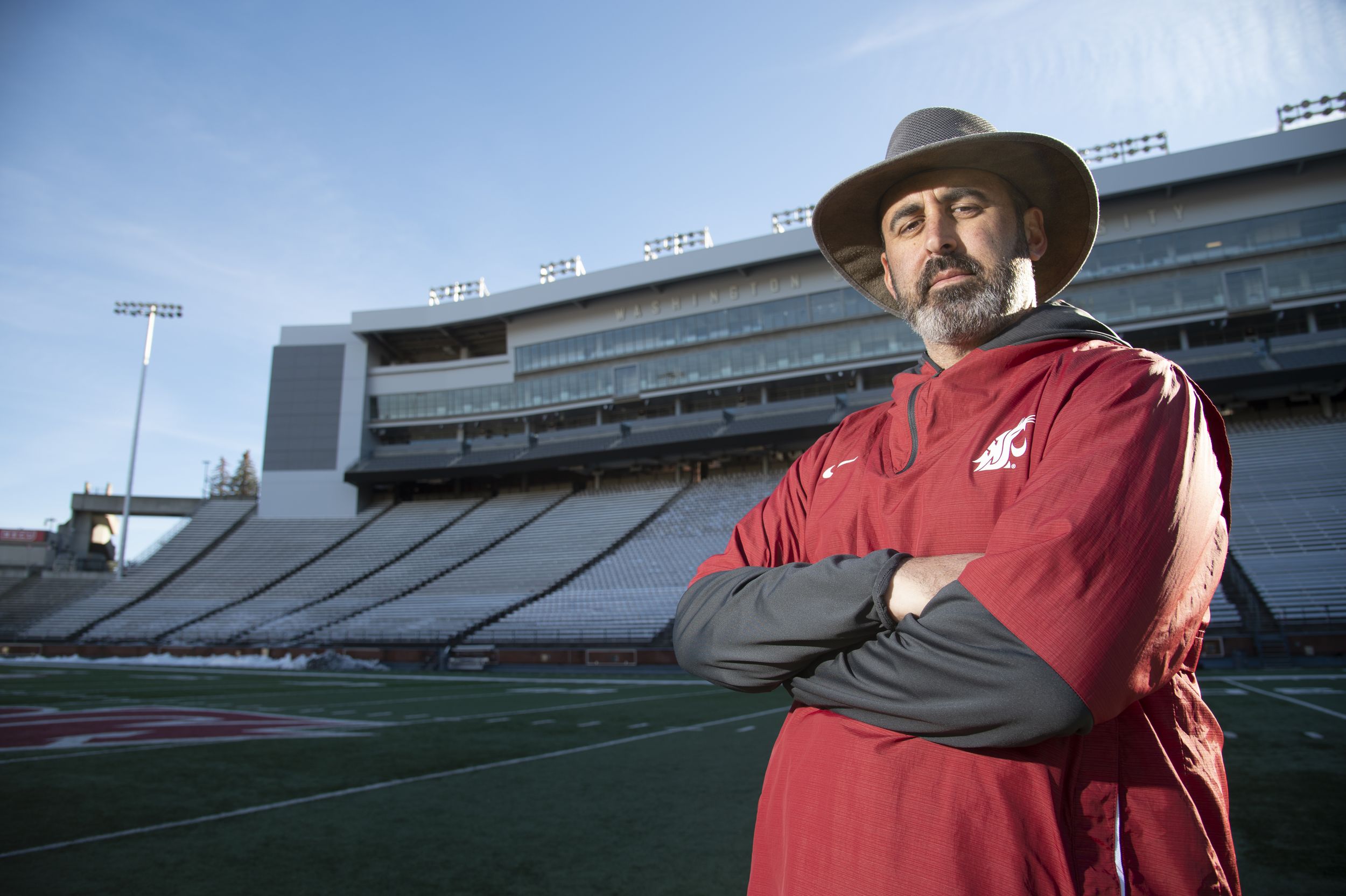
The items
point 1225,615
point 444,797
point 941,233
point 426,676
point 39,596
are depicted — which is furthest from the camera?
point 39,596

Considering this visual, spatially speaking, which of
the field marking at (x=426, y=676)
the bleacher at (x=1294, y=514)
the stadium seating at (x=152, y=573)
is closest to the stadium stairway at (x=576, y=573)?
the field marking at (x=426, y=676)

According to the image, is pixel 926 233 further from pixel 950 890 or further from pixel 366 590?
pixel 366 590

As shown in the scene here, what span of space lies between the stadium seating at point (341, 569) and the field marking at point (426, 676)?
20.5 ft

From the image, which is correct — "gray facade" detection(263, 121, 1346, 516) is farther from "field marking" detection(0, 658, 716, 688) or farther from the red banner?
"field marking" detection(0, 658, 716, 688)

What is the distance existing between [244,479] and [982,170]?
95589 millimetres

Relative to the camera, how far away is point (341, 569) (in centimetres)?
3531

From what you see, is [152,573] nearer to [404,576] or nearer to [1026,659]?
[404,576]

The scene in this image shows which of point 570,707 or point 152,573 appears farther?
point 152,573

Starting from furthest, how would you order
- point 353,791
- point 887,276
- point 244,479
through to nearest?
point 244,479 < point 353,791 < point 887,276

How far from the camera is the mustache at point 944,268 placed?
159cm

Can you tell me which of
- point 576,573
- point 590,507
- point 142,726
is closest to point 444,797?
point 142,726

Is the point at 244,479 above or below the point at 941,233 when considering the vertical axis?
above

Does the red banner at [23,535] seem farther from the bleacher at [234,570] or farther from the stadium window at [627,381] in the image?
the stadium window at [627,381]

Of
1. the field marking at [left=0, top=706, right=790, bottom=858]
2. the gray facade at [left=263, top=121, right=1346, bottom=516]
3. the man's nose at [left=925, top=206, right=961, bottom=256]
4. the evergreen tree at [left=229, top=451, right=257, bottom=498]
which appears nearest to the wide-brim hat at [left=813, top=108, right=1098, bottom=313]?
the man's nose at [left=925, top=206, right=961, bottom=256]
